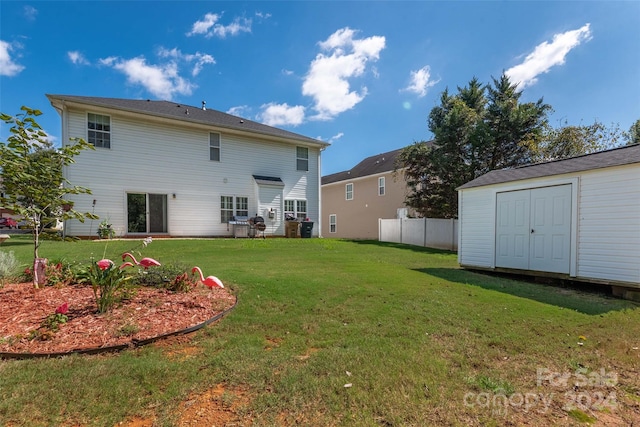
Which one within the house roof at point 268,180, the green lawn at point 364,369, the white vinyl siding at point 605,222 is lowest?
the green lawn at point 364,369

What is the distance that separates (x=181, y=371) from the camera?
98.3 inches

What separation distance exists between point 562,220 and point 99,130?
1641cm

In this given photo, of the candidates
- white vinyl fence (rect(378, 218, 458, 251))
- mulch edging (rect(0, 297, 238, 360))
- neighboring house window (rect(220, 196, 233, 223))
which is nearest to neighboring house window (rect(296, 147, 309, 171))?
neighboring house window (rect(220, 196, 233, 223))

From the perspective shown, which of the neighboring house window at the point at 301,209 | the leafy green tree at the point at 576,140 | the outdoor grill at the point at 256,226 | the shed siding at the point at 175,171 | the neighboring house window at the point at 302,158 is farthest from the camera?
the neighboring house window at the point at 302,158

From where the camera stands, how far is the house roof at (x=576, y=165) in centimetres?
605

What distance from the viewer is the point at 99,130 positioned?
40.8 ft

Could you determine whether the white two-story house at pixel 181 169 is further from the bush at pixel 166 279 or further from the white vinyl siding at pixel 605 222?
the white vinyl siding at pixel 605 222

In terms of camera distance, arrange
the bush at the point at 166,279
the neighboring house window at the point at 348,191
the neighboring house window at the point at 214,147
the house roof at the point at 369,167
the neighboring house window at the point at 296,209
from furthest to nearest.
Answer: the neighboring house window at the point at 348,191
the house roof at the point at 369,167
the neighboring house window at the point at 296,209
the neighboring house window at the point at 214,147
the bush at the point at 166,279

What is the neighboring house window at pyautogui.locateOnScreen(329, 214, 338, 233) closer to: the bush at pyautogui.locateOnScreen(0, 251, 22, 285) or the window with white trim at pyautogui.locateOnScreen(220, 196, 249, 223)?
the window with white trim at pyautogui.locateOnScreen(220, 196, 249, 223)

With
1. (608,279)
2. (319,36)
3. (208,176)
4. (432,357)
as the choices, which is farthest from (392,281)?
(208,176)

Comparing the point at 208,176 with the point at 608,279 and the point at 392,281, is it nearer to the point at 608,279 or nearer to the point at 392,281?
the point at 392,281

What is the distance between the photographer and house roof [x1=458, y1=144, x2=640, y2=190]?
605cm

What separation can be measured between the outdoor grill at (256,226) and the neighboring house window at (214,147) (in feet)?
11.7

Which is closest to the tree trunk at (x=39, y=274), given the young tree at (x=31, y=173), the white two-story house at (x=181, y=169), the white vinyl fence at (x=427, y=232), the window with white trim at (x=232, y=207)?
the young tree at (x=31, y=173)
